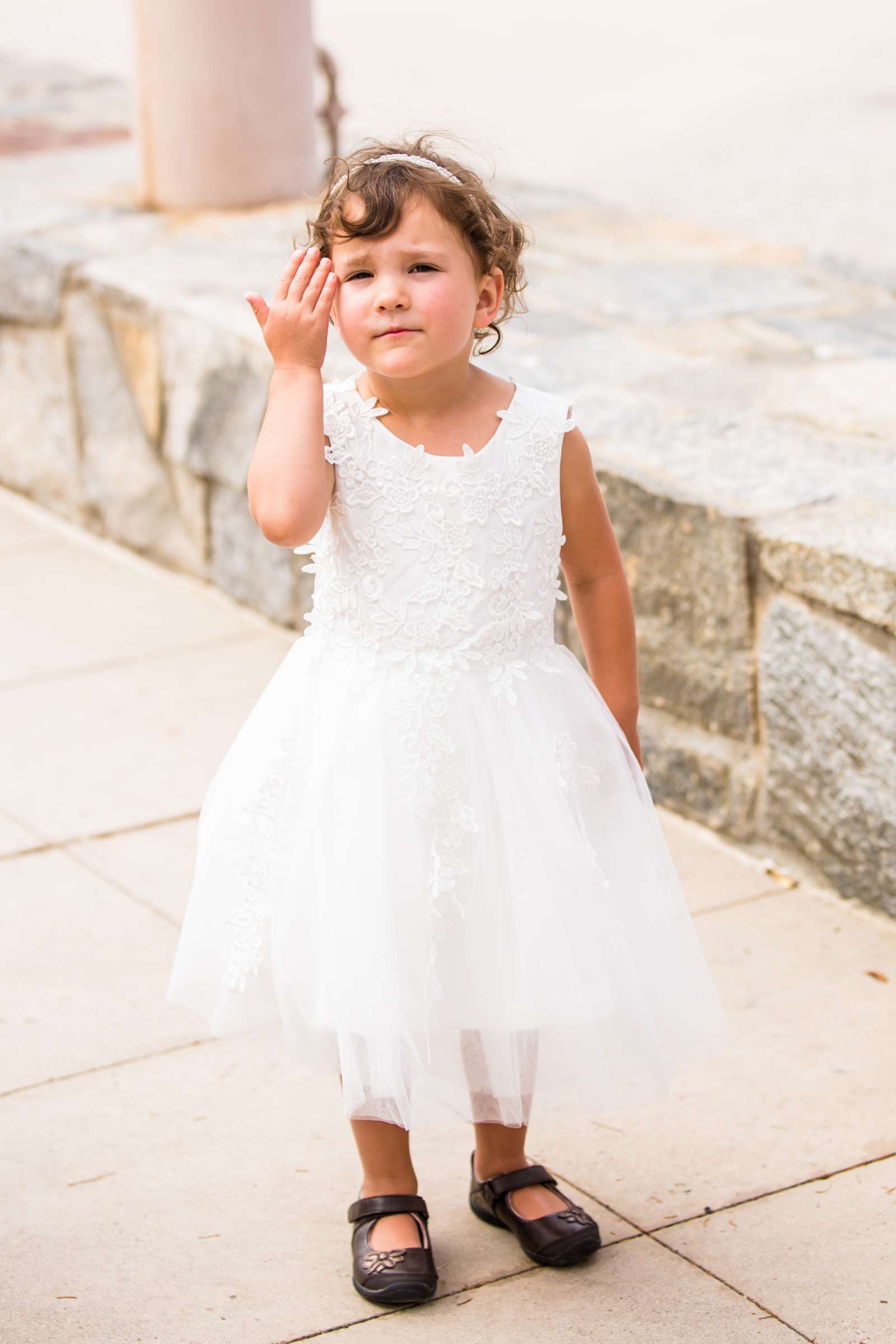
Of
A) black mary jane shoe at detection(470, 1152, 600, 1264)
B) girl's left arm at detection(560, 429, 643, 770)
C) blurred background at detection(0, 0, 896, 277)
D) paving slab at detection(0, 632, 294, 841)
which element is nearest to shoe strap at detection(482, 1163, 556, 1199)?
black mary jane shoe at detection(470, 1152, 600, 1264)

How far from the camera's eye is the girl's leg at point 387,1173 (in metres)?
2.29

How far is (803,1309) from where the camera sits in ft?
7.23

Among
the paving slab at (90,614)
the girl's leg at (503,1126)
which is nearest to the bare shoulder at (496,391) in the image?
the girl's leg at (503,1126)

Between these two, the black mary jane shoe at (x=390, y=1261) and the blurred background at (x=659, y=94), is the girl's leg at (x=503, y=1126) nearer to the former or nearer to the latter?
the black mary jane shoe at (x=390, y=1261)

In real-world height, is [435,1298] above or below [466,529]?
below

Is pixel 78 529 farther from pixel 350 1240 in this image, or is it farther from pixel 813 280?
pixel 350 1240

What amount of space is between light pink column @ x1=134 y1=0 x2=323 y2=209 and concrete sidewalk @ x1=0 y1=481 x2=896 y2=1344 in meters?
2.92

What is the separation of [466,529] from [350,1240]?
3.31ft

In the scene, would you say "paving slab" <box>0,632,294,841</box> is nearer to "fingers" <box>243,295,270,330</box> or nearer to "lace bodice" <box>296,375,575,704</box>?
"lace bodice" <box>296,375,575,704</box>

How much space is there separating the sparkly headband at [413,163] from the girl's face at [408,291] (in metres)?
0.05

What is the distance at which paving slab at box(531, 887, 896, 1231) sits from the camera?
2.51 m

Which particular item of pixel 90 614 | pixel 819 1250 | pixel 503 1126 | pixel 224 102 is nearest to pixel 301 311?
pixel 503 1126

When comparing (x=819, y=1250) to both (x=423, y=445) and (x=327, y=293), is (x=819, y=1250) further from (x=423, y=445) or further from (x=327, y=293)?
(x=327, y=293)

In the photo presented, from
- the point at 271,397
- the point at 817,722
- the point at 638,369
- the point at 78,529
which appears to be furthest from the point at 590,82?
the point at 271,397
